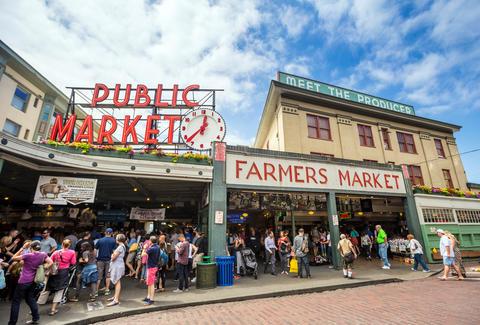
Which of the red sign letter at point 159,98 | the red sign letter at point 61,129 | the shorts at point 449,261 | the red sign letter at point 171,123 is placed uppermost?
the red sign letter at point 159,98

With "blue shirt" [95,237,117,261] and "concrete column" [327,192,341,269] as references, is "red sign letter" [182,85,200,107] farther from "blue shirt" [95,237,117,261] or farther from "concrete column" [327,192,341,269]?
"blue shirt" [95,237,117,261]

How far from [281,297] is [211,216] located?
4.37 metres

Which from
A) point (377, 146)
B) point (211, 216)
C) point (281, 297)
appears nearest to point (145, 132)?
point (211, 216)

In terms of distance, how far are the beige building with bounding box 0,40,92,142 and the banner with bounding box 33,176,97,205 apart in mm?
12787

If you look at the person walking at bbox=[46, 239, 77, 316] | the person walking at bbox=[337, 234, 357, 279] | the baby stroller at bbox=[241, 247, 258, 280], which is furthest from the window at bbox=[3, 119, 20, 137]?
the person walking at bbox=[337, 234, 357, 279]

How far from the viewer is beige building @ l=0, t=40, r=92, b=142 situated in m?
17.7

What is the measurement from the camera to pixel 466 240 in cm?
1619

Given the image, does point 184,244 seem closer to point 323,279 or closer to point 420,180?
point 323,279

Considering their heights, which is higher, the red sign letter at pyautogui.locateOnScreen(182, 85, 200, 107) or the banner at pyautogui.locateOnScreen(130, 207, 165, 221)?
the red sign letter at pyautogui.locateOnScreen(182, 85, 200, 107)

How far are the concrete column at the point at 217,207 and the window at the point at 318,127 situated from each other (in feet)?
30.3

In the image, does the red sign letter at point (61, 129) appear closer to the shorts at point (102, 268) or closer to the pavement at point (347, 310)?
the shorts at point (102, 268)

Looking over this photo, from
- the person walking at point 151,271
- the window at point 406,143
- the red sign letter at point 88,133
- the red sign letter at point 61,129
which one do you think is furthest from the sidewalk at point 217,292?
the window at point 406,143

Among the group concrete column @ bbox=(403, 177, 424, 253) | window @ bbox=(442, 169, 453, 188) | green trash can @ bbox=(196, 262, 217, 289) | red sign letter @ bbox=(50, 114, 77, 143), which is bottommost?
green trash can @ bbox=(196, 262, 217, 289)

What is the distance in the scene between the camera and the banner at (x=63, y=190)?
9180mm
